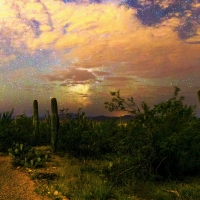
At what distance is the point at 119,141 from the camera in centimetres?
999

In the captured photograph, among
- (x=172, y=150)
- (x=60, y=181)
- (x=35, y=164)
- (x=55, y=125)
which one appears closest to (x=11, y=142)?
(x=55, y=125)

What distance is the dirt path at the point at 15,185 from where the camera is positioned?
7781 millimetres

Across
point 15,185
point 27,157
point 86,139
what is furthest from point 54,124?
point 15,185

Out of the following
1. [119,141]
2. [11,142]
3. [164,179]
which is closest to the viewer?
[164,179]

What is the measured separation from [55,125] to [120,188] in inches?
245

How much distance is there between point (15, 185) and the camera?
866cm

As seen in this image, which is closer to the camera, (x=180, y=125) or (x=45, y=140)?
(x=180, y=125)

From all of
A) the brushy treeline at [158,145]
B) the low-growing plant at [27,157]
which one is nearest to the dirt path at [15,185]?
the low-growing plant at [27,157]

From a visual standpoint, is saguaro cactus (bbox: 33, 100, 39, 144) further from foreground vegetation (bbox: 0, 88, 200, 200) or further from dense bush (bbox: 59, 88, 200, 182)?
dense bush (bbox: 59, 88, 200, 182)

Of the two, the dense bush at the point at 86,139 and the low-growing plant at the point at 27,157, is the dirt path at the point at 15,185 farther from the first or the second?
the dense bush at the point at 86,139

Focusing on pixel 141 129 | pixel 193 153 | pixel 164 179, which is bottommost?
pixel 164 179

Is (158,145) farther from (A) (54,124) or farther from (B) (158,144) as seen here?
(A) (54,124)

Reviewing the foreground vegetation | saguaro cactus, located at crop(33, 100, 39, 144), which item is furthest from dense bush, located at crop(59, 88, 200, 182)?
saguaro cactus, located at crop(33, 100, 39, 144)

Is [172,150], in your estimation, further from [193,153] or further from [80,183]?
[80,183]
